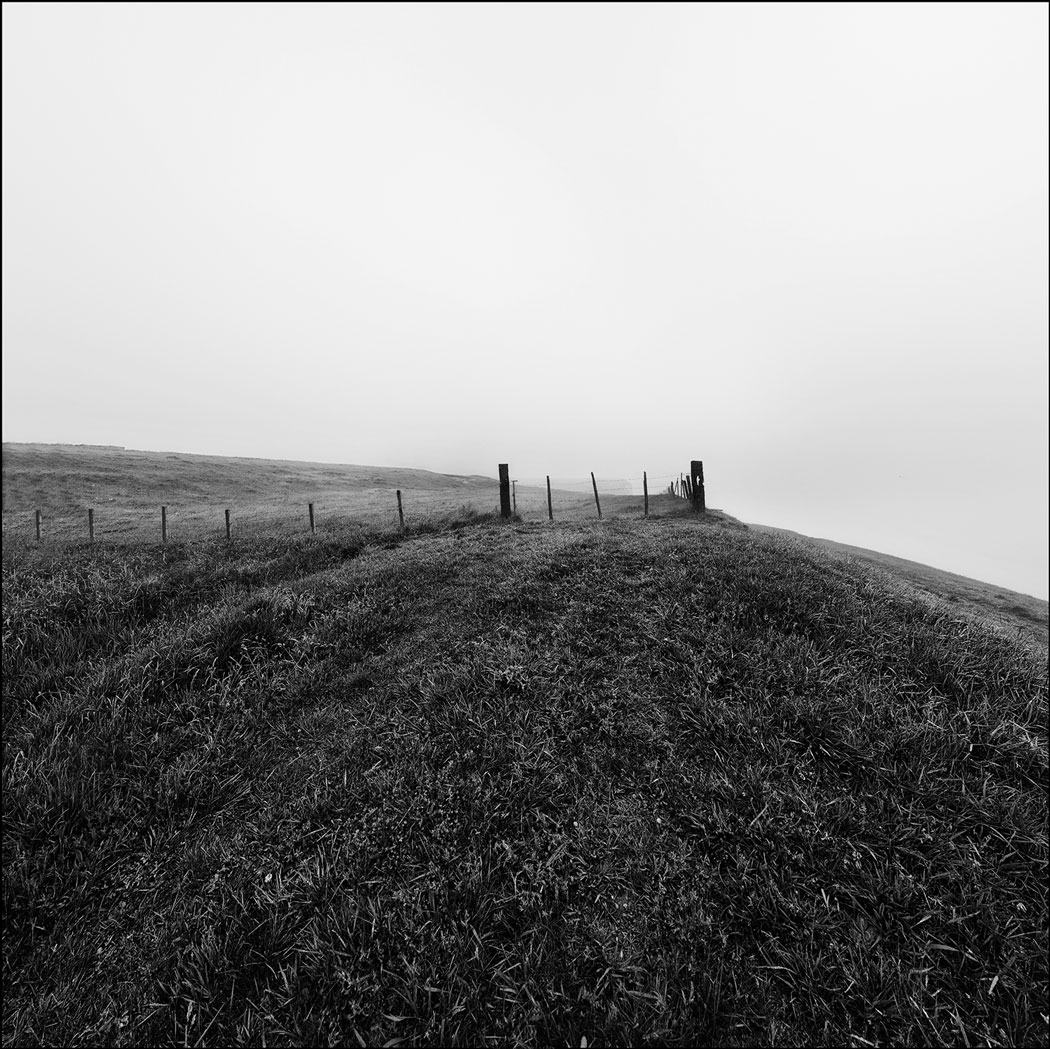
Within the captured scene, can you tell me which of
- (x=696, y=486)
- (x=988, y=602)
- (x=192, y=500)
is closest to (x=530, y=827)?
(x=696, y=486)

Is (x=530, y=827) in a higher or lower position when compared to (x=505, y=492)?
lower

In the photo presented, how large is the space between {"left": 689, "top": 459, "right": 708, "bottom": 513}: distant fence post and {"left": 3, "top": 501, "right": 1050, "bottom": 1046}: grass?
1091 cm

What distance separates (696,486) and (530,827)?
1611 cm

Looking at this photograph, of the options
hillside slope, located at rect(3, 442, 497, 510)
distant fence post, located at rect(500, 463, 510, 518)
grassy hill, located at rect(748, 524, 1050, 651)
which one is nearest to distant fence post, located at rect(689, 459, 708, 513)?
grassy hill, located at rect(748, 524, 1050, 651)

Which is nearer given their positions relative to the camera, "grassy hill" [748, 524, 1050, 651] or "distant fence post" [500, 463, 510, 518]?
"grassy hill" [748, 524, 1050, 651]

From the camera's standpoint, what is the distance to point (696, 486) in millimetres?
18594

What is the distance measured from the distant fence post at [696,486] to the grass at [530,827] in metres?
10.9

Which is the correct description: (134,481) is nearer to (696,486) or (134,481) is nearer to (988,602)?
(696,486)

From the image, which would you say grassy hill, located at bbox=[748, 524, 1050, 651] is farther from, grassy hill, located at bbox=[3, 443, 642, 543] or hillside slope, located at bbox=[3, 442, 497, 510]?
hillside slope, located at bbox=[3, 442, 497, 510]

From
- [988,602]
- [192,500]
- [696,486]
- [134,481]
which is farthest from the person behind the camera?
[134,481]

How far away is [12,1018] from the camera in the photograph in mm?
3404

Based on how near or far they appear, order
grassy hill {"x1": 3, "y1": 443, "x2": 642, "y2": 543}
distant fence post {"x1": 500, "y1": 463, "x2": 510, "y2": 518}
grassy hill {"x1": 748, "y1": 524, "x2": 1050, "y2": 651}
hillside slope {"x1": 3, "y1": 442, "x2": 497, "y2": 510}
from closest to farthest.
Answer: grassy hill {"x1": 748, "y1": 524, "x2": 1050, "y2": 651} → distant fence post {"x1": 500, "y1": 463, "x2": 510, "y2": 518} → grassy hill {"x1": 3, "y1": 443, "x2": 642, "y2": 543} → hillside slope {"x1": 3, "y1": 442, "x2": 497, "y2": 510}

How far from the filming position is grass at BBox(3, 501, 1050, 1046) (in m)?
3.38

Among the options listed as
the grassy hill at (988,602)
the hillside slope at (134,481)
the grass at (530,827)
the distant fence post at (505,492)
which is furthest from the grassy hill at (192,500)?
the grassy hill at (988,602)
